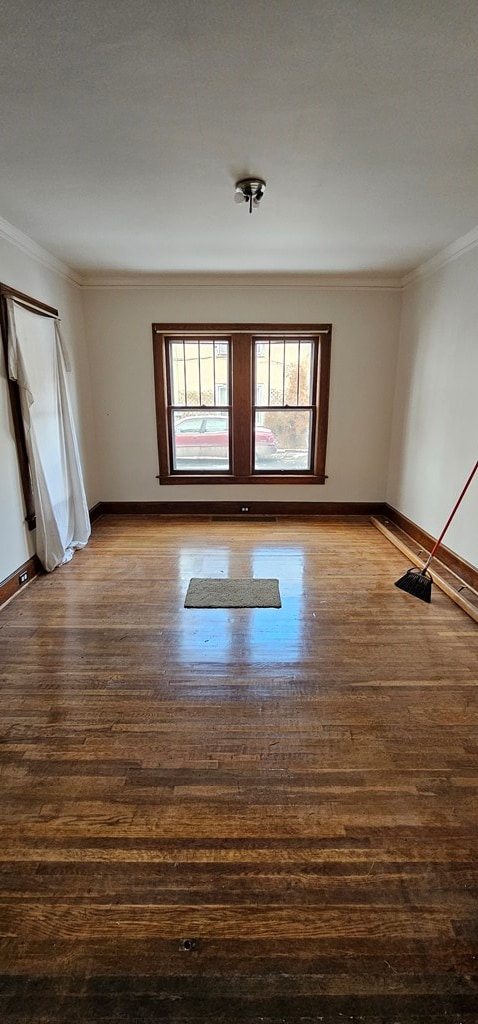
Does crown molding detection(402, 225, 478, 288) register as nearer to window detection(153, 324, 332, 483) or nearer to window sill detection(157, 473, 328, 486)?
window detection(153, 324, 332, 483)

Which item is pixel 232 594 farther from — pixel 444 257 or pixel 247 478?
pixel 444 257

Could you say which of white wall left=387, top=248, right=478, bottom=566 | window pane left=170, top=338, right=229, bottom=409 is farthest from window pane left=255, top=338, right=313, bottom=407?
white wall left=387, top=248, right=478, bottom=566

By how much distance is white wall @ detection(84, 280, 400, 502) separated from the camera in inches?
190

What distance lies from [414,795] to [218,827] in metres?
0.76

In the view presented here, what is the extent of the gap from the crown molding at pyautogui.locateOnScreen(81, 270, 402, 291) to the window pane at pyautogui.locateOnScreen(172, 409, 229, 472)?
4.45 feet

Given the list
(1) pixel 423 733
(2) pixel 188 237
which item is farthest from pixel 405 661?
(2) pixel 188 237

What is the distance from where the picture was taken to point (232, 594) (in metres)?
3.39

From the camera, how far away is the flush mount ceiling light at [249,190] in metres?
2.50

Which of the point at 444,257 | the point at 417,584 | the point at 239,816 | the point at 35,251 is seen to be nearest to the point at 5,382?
the point at 35,251

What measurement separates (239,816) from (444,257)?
14.1ft

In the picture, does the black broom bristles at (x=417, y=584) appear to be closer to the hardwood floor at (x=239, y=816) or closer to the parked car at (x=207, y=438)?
the hardwood floor at (x=239, y=816)

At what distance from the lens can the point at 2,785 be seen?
1.76 metres

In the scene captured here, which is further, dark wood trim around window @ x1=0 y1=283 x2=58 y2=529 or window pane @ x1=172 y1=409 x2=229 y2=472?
window pane @ x1=172 y1=409 x2=229 y2=472

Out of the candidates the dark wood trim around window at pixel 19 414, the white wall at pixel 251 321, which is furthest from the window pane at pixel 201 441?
the dark wood trim around window at pixel 19 414
